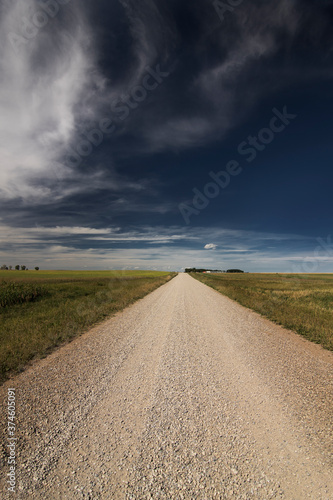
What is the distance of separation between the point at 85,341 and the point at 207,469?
22.1ft

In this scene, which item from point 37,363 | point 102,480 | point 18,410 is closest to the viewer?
point 102,480

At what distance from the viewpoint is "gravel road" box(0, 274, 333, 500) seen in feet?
9.14

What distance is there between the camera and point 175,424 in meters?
3.82

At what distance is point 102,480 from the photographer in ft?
9.23

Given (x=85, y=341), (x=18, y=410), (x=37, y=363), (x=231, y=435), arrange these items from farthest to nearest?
(x=85, y=341), (x=37, y=363), (x=18, y=410), (x=231, y=435)

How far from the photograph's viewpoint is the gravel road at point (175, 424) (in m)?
2.79

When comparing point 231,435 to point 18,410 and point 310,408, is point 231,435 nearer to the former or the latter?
point 310,408

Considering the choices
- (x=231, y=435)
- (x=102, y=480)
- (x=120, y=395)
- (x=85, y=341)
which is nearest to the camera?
(x=102, y=480)

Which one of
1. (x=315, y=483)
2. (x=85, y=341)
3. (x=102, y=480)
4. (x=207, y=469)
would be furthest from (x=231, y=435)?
(x=85, y=341)

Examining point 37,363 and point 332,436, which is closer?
point 332,436

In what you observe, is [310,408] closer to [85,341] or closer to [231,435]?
[231,435]

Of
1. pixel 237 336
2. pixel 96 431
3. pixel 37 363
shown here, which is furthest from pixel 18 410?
pixel 237 336

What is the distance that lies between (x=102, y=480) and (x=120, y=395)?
1.94 meters

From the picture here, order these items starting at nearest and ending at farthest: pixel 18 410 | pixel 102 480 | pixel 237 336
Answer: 1. pixel 102 480
2. pixel 18 410
3. pixel 237 336
